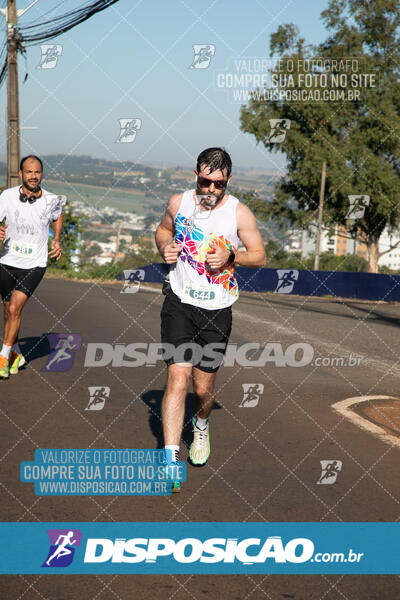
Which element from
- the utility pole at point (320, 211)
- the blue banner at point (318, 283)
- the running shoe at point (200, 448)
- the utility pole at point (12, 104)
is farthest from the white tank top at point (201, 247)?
the utility pole at point (320, 211)

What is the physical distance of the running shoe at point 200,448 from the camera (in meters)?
5.05

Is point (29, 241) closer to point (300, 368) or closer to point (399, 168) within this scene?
point (300, 368)

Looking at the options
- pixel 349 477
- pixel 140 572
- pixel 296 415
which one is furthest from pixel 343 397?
pixel 140 572

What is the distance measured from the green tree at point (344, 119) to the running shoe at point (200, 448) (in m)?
41.6

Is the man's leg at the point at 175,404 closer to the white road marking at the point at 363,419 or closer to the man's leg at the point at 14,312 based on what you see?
the white road marking at the point at 363,419

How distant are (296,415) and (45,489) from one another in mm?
2929

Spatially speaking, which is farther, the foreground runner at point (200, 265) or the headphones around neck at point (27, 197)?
the headphones around neck at point (27, 197)

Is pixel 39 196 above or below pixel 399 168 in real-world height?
below

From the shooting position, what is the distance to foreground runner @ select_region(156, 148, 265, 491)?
4707 mm

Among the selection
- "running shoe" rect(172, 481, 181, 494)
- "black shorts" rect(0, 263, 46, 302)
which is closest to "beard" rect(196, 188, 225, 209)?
"running shoe" rect(172, 481, 181, 494)

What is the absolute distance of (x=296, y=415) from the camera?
22.1 feet

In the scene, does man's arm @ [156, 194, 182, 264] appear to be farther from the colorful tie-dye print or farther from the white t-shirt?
the white t-shirt

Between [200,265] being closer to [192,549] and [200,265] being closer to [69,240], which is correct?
[192,549]

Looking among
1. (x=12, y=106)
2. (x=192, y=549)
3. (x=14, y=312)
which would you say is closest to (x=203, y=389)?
(x=192, y=549)
